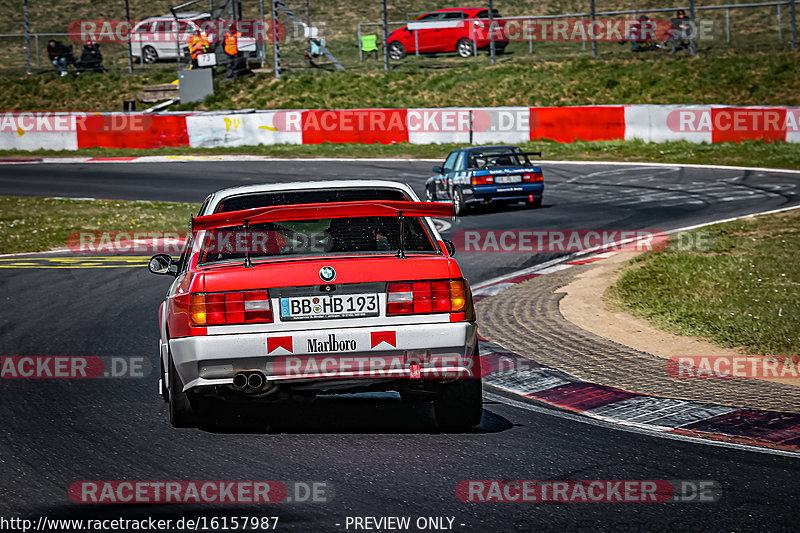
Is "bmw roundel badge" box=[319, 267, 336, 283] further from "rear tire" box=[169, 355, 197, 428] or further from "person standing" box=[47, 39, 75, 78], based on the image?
"person standing" box=[47, 39, 75, 78]

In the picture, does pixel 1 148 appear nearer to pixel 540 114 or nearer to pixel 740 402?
pixel 540 114

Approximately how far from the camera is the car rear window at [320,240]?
6.52m

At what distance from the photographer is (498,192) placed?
65.6 ft

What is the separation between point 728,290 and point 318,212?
6708 mm

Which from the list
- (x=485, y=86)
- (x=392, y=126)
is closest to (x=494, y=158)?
(x=392, y=126)

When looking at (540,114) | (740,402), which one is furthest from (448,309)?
(540,114)

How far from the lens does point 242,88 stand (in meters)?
39.6

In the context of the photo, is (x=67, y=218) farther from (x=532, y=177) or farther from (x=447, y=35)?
(x=447, y=35)

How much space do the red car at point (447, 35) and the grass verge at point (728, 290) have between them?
25.2 meters
